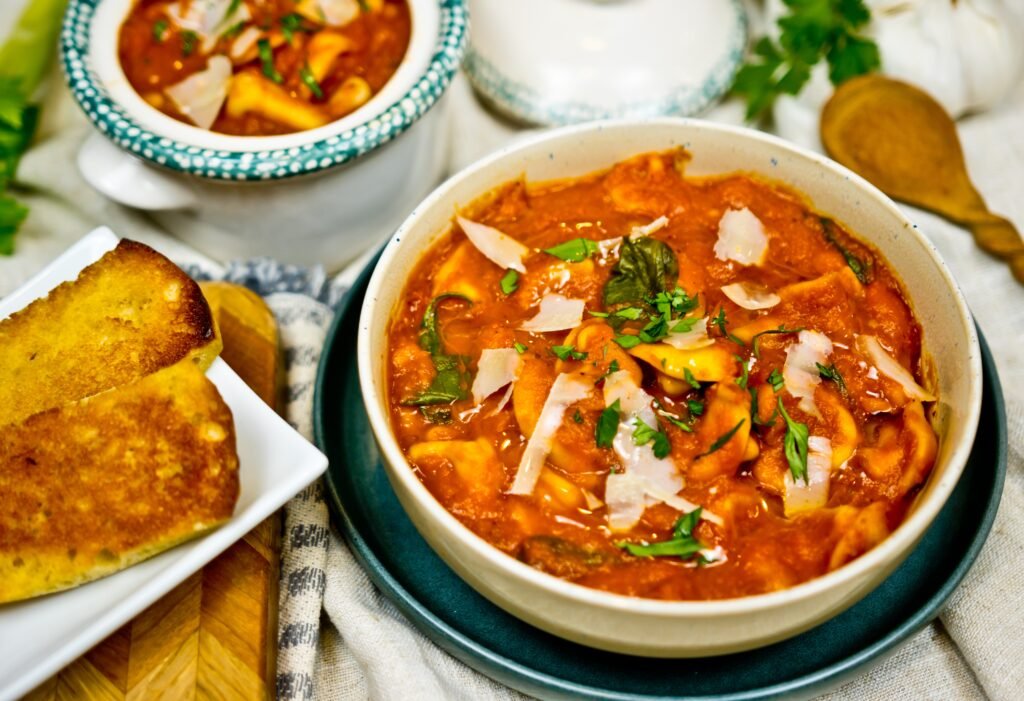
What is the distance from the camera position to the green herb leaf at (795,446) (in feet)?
6.72

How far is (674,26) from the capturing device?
3492mm

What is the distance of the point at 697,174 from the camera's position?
2629mm

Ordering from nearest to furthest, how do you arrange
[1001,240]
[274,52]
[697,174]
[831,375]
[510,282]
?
[831,375] < [510,282] < [697,174] < [1001,240] < [274,52]

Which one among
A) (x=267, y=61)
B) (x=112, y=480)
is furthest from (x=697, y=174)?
(x=112, y=480)

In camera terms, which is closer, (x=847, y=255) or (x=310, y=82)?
(x=847, y=255)

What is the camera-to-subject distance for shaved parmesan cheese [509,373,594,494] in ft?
6.84

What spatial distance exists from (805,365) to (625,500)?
0.51 metres

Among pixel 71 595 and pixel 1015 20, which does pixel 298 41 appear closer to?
pixel 71 595

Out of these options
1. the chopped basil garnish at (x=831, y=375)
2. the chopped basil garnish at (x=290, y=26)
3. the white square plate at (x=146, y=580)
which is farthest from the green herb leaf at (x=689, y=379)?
the chopped basil garnish at (x=290, y=26)

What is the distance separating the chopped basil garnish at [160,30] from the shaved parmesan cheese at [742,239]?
180cm

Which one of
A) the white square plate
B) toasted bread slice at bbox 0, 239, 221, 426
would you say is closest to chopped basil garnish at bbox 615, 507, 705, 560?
the white square plate

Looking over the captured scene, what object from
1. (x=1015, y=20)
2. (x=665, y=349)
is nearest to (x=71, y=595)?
(x=665, y=349)

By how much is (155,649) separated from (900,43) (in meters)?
2.77

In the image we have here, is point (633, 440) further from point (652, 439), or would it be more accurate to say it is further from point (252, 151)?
point (252, 151)
